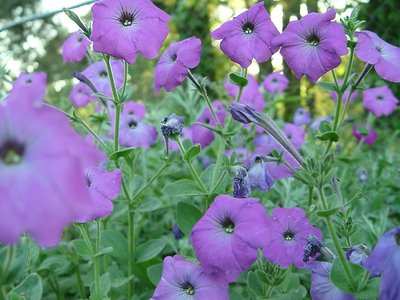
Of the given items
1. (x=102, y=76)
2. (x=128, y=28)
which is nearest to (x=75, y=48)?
(x=102, y=76)

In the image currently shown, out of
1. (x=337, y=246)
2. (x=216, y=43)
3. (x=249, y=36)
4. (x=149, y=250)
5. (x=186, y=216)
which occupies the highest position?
(x=249, y=36)

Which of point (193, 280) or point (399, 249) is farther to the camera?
Answer: point (193, 280)

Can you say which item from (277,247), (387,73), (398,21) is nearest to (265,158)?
(277,247)

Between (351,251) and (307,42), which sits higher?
(307,42)

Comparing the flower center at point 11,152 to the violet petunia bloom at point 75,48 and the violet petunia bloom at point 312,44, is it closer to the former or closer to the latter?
the violet petunia bloom at point 312,44

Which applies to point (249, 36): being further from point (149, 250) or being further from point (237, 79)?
point (149, 250)

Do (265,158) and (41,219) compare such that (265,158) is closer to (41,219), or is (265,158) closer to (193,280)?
(193,280)
